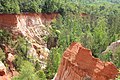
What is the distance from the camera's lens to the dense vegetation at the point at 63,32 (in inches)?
2064

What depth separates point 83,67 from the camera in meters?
29.4

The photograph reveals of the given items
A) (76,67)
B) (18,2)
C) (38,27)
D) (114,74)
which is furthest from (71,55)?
(38,27)

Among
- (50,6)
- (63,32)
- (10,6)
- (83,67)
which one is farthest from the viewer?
(50,6)

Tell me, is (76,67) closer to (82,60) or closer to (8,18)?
(82,60)

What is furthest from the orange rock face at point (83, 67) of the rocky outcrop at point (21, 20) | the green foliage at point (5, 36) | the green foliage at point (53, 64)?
the rocky outcrop at point (21, 20)

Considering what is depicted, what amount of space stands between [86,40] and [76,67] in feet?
124

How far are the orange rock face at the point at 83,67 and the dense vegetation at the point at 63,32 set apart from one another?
10.3m

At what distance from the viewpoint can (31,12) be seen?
72.8 metres

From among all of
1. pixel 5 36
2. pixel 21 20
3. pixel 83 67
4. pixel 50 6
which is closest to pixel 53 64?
pixel 5 36

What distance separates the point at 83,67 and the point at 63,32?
44.0 meters

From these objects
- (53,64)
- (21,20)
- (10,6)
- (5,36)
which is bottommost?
(53,64)

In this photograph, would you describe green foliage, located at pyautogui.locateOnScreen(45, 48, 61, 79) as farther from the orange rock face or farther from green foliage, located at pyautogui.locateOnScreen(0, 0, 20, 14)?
the orange rock face

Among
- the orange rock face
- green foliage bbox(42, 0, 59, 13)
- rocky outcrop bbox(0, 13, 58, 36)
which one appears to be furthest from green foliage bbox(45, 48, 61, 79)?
green foliage bbox(42, 0, 59, 13)

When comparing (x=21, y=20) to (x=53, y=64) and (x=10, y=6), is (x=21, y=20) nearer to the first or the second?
(x=10, y=6)
